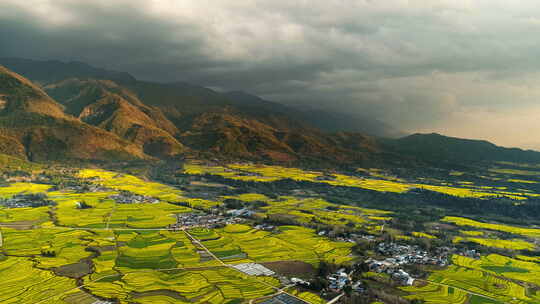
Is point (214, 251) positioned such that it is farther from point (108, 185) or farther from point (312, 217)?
point (108, 185)

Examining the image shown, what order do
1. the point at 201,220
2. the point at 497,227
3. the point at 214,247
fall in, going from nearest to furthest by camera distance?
the point at 214,247 < the point at 201,220 < the point at 497,227

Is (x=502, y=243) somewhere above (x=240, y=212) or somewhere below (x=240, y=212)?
above

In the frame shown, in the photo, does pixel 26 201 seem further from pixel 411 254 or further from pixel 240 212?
pixel 411 254

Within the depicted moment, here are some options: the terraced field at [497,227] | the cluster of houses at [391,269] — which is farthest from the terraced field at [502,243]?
the cluster of houses at [391,269]

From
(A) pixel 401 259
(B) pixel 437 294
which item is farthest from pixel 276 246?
(B) pixel 437 294

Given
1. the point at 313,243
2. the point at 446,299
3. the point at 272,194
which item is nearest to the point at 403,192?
the point at 272,194

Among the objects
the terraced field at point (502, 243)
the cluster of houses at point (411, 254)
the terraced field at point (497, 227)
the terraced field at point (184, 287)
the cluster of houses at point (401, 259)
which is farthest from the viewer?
the terraced field at point (497, 227)

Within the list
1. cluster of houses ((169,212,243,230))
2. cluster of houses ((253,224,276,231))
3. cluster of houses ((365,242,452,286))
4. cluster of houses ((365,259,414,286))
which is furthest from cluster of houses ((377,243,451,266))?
cluster of houses ((169,212,243,230))

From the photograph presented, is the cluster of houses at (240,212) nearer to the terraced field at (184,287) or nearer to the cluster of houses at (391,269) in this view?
the terraced field at (184,287)
